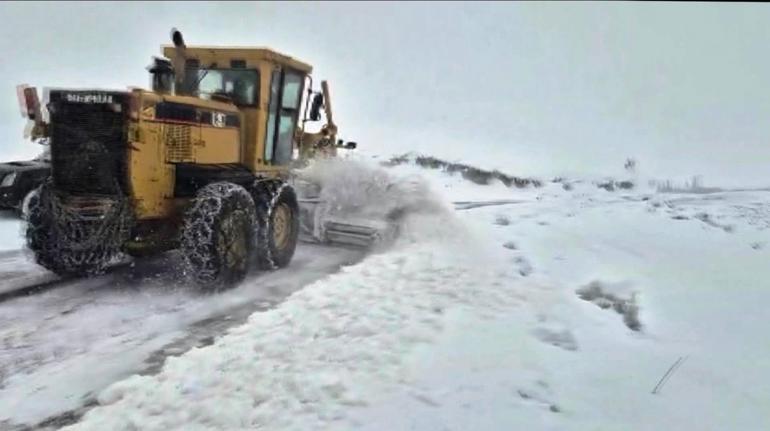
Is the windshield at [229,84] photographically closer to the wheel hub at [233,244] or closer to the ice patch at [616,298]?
the wheel hub at [233,244]

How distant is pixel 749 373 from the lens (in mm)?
4410

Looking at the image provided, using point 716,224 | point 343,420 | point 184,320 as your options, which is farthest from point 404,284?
point 716,224

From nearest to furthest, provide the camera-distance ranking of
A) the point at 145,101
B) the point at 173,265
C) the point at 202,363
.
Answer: the point at 202,363, the point at 145,101, the point at 173,265

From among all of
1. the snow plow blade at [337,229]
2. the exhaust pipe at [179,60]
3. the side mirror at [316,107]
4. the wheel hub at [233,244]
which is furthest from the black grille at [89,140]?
the snow plow blade at [337,229]

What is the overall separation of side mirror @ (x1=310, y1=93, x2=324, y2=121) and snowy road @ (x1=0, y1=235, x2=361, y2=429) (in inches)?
90.5

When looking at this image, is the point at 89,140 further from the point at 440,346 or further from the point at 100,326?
the point at 440,346

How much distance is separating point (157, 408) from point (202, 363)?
28.1 inches

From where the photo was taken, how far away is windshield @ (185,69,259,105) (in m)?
8.41

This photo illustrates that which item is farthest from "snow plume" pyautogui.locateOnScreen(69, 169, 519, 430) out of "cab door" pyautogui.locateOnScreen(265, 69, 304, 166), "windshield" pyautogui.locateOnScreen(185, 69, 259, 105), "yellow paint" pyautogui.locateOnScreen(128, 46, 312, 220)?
"windshield" pyautogui.locateOnScreen(185, 69, 259, 105)

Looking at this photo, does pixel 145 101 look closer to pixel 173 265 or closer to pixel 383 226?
pixel 173 265

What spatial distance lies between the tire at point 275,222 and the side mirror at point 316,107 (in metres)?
1.28

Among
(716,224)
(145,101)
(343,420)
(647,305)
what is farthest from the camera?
(716,224)

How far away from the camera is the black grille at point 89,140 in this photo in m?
6.55

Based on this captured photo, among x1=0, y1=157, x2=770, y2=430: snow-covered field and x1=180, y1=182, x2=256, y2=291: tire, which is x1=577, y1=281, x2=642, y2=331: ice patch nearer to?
x1=0, y1=157, x2=770, y2=430: snow-covered field
